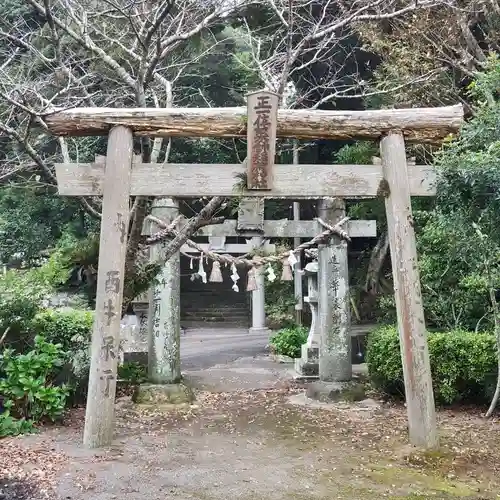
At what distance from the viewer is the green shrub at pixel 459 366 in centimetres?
760

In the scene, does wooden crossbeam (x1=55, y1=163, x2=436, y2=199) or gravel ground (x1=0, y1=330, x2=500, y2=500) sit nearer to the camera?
gravel ground (x1=0, y1=330, x2=500, y2=500)

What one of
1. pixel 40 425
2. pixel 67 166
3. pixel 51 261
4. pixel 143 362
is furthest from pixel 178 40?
pixel 143 362

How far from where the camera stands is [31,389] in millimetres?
6418

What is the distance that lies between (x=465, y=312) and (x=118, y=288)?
20.6ft

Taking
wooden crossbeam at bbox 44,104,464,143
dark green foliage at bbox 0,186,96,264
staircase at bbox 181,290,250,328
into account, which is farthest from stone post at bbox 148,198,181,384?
staircase at bbox 181,290,250,328

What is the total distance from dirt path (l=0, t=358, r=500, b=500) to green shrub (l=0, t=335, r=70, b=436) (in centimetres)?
30

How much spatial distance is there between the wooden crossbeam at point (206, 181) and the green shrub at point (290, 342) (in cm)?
869

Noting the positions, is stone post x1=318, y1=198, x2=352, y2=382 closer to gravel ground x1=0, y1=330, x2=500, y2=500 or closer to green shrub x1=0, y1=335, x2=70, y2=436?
gravel ground x1=0, y1=330, x2=500, y2=500

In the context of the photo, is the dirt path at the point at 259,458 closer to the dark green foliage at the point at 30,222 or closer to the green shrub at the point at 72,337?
the green shrub at the point at 72,337

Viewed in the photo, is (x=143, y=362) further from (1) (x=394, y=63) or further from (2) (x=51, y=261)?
(1) (x=394, y=63)

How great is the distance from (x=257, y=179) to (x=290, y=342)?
9.15 m

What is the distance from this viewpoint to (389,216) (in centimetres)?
600

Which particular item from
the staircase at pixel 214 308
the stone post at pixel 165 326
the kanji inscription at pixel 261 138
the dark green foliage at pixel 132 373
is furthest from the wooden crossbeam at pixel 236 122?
the staircase at pixel 214 308

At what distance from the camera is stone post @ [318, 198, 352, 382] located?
873 centimetres
